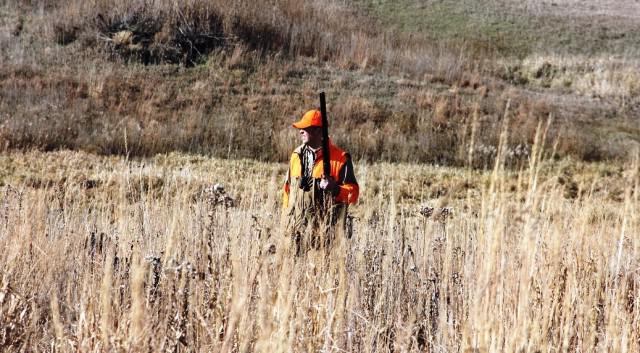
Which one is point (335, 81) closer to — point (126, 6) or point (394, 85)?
point (394, 85)

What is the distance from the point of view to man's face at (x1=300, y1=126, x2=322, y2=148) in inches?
181

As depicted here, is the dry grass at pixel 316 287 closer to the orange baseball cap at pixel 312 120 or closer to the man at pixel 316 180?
the man at pixel 316 180

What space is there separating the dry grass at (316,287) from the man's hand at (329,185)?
423mm

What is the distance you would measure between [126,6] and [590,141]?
47.7ft

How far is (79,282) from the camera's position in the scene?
3.78 m

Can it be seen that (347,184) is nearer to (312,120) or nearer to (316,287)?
(312,120)

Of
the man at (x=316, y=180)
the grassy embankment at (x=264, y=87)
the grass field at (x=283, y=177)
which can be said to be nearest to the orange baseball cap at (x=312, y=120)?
the man at (x=316, y=180)

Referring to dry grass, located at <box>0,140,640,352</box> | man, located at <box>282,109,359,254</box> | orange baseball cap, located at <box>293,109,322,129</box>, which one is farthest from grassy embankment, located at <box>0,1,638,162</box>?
dry grass, located at <box>0,140,640,352</box>

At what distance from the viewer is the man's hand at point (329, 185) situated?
443 cm

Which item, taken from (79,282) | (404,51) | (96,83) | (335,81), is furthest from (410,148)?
(79,282)

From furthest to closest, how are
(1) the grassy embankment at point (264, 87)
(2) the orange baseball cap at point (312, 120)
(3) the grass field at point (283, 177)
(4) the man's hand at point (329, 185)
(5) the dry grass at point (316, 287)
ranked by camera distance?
(1) the grassy embankment at point (264, 87) < (2) the orange baseball cap at point (312, 120) < (4) the man's hand at point (329, 185) < (3) the grass field at point (283, 177) < (5) the dry grass at point (316, 287)

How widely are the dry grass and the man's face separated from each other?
2.23ft

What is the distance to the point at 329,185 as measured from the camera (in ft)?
14.6

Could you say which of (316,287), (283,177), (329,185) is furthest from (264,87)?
(316,287)
